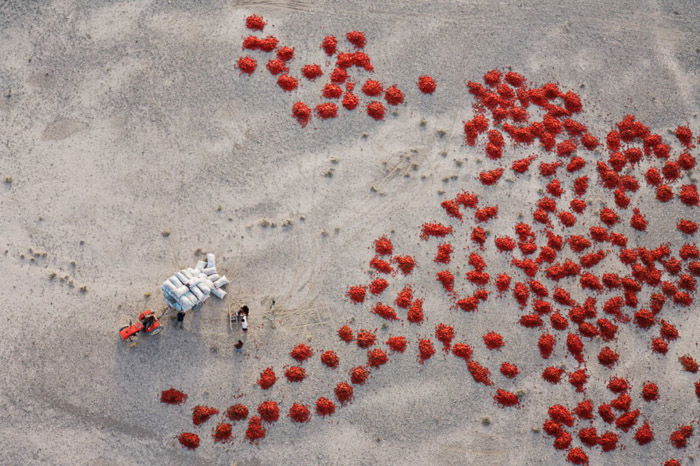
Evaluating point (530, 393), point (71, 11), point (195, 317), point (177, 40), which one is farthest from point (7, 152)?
point (530, 393)

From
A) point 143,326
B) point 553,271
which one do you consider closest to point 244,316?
point 143,326

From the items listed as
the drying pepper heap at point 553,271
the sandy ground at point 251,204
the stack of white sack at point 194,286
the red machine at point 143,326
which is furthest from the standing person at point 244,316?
the red machine at point 143,326

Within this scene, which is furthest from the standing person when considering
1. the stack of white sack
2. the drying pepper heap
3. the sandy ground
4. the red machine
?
the red machine

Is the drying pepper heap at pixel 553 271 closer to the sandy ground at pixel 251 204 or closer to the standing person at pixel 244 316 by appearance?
the sandy ground at pixel 251 204

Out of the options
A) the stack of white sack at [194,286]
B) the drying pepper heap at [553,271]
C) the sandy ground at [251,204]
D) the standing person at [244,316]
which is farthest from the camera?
the drying pepper heap at [553,271]

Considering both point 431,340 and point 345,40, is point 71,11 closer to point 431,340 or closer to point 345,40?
point 345,40
